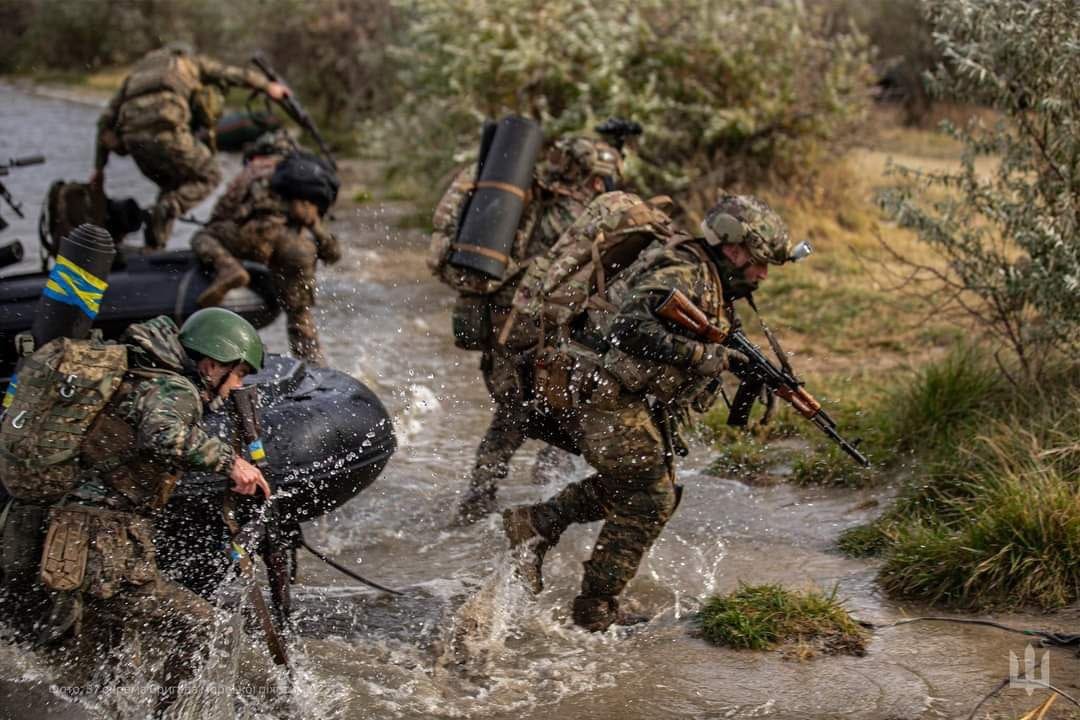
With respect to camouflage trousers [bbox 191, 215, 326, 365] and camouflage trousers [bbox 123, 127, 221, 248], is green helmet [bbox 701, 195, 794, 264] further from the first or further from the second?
camouflage trousers [bbox 123, 127, 221, 248]

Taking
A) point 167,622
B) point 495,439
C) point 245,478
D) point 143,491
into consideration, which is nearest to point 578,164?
point 495,439

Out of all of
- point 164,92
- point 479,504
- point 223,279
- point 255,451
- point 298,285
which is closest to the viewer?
point 255,451

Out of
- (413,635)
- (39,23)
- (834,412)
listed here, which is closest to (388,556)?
(413,635)

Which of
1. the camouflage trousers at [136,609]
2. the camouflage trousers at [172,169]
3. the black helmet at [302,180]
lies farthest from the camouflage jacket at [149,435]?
the camouflage trousers at [172,169]

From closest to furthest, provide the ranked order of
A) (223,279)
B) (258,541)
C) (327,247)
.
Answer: (258,541)
(223,279)
(327,247)

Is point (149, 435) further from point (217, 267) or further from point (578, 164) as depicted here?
point (217, 267)

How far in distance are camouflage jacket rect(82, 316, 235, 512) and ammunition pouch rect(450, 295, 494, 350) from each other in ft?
7.22

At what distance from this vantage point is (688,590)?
19.3 ft

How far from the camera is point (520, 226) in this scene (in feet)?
21.7

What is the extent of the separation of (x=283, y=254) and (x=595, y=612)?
12.5ft

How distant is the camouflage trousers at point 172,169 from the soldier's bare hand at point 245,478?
15.5ft

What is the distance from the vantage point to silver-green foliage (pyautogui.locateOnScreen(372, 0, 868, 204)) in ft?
37.7

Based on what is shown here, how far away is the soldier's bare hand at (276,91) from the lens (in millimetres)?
9133

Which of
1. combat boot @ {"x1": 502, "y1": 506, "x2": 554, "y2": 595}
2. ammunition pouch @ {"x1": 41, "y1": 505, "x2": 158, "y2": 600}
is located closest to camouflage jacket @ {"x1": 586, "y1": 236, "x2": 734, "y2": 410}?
combat boot @ {"x1": 502, "y1": 506, "x2": 554, "y2": 595}
